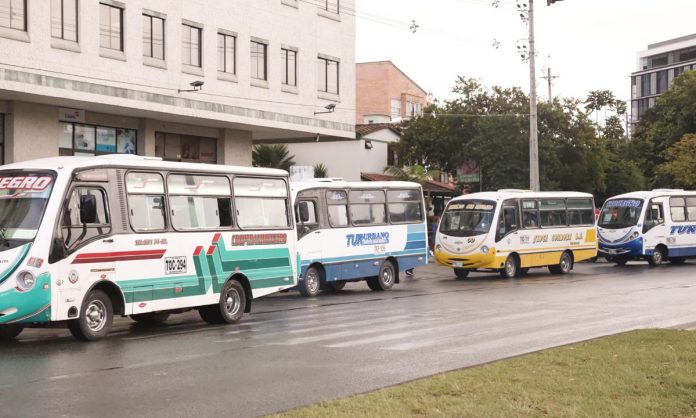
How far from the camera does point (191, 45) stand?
3297 cm

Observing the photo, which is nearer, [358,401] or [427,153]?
[358,401]

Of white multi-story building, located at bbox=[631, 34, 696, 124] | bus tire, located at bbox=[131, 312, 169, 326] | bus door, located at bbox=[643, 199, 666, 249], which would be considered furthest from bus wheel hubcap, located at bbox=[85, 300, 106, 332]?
white multi-story building, located at bbox=[631, 34, 696, 124]

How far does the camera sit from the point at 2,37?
2564 cm

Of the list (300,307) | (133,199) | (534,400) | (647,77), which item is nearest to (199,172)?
(133,199)

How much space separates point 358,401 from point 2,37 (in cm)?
1941

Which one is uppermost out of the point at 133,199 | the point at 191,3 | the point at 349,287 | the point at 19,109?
the point at 191,3

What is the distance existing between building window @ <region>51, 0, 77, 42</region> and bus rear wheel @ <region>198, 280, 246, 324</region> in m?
12.0

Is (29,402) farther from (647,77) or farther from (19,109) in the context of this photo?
(647,77)

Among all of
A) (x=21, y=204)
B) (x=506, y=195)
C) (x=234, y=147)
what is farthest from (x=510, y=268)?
(x=21, y=204)

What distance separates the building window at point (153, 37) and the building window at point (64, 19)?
3013mm

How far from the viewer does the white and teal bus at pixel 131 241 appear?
14.8m

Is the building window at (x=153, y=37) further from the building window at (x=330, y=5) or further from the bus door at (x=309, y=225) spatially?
the building window at (x=330, y=5)

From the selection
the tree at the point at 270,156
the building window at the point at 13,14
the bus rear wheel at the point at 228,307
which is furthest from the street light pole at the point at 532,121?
the bus rear wheel at the point at 228,307

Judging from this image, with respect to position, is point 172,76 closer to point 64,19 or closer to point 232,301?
point 64,19
